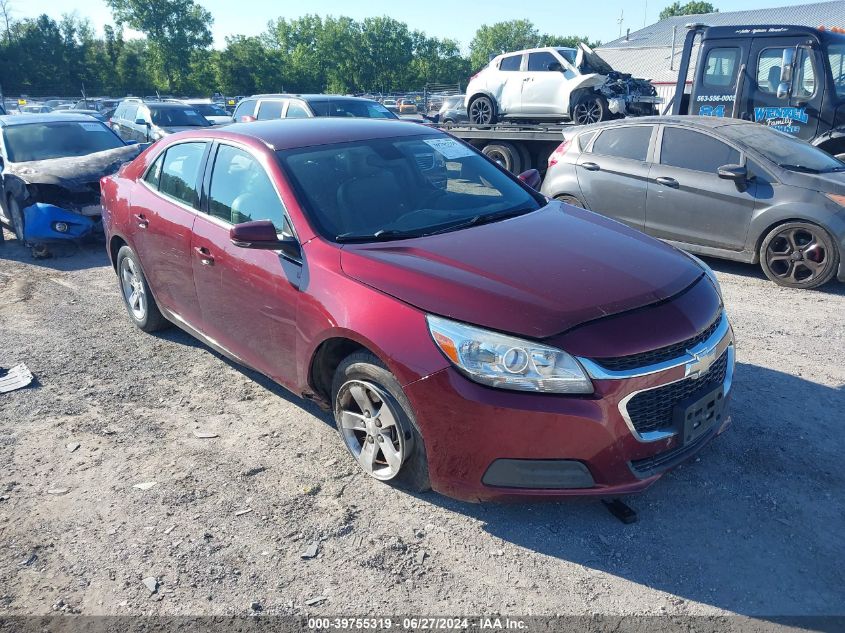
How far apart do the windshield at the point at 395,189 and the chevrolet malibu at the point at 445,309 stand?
13 mm

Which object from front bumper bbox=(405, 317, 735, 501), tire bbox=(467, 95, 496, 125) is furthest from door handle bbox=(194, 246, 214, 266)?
tire bbox=(467, 95, 496, 125)

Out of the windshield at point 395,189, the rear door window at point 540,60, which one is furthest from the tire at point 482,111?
the windshield at point 395,189

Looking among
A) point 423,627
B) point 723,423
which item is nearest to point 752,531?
point 723,423

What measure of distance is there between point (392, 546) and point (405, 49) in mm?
78744

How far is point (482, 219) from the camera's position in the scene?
3779mm

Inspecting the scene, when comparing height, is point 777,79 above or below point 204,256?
above

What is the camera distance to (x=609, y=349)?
2.66 m

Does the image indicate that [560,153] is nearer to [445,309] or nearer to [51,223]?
[445,309]

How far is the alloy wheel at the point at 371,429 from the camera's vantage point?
3.07m

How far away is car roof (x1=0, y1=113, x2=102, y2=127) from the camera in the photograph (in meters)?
9.41

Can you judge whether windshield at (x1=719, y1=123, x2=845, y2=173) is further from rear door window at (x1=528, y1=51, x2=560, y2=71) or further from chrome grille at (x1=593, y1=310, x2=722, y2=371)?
rear door window at (x1=528, y1=51, x2=560, y2=71)

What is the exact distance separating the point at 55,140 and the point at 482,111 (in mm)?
7938

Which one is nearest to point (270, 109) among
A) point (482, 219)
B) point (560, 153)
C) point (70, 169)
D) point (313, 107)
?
point (313, 107)

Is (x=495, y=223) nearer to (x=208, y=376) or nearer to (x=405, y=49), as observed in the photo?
(x=208, y=376)
